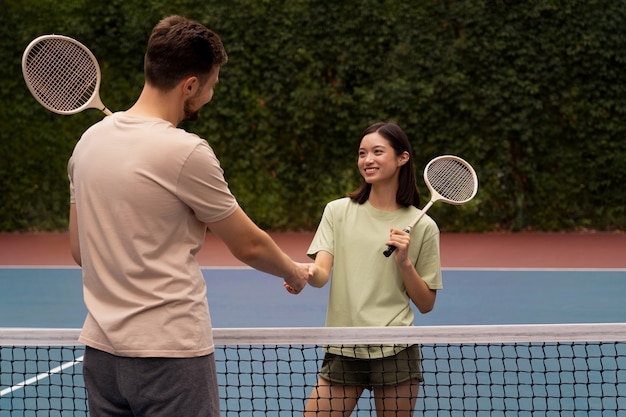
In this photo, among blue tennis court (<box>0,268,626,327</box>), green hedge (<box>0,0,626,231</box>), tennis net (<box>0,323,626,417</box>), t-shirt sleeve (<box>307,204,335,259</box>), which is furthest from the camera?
green hedge (<box>0,0,626,231</box>)

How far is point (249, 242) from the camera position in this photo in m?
2.31

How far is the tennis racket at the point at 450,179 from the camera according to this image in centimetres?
380

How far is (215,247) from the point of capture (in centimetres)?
1194

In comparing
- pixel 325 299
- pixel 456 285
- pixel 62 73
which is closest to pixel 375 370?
pixel 62 73

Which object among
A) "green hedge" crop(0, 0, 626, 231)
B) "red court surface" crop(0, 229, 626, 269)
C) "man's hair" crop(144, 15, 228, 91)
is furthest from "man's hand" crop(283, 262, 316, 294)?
"green hedge" crop(0, 0, 626, 231)

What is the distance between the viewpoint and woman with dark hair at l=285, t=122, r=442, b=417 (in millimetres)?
3174

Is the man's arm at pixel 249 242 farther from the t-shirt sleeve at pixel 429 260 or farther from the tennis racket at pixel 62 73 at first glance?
the tennis racket at pixel 62 73

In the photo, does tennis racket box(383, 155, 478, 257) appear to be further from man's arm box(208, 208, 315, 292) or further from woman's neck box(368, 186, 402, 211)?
man's arm box(208, 208, 315, 292)

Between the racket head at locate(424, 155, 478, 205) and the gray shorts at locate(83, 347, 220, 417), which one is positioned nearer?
the gray shorts at locate(83, 347, 220, 417)

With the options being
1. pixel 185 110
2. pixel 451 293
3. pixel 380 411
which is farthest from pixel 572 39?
pixel 185 110

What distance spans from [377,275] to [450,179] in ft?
2.72

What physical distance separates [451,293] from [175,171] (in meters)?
6.70

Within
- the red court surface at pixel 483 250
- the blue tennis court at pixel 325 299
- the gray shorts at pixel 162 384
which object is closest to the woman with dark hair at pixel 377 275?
the gray shorts at pixel 162 384

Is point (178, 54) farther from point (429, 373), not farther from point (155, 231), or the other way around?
point (429, 373)
